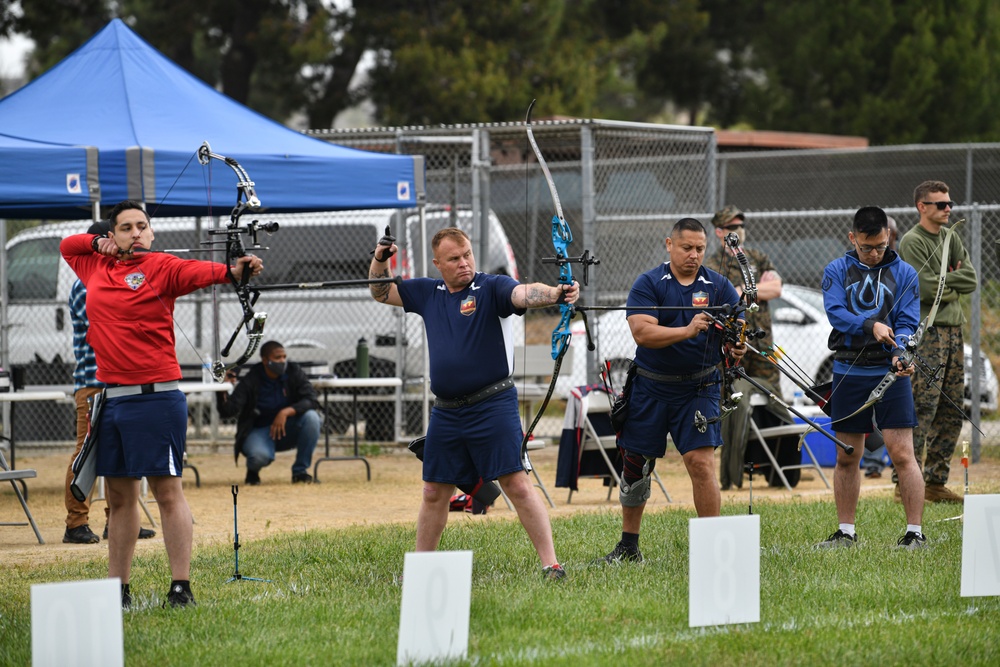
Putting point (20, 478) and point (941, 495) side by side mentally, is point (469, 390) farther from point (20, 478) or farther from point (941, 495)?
point (941, 495)

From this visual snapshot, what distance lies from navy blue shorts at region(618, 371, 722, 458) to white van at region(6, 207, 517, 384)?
6.90 m

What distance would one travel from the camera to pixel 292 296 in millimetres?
14375

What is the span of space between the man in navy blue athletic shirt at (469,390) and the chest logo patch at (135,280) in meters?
1.04

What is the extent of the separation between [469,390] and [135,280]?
1586 millimetres

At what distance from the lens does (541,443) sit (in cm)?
960

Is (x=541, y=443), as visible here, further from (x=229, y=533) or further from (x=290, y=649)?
(x=290, y=649)

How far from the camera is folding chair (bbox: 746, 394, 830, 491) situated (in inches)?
410

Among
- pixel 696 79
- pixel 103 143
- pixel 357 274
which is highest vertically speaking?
pixel 696 79

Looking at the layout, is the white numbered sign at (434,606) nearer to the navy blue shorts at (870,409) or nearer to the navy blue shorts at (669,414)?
the navy blue shorts at (669,414)

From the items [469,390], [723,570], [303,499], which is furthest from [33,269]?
[723,570]

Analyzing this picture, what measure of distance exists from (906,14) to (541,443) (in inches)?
654

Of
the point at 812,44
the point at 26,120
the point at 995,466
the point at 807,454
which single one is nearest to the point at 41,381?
the point at 26,120

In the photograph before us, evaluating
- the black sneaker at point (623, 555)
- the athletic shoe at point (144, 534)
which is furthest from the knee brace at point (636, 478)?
the athletic shoe at point (144, 534)

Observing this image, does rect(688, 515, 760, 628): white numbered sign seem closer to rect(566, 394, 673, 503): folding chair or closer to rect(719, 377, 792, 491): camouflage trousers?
rect(566, 394, 673, 503): folding chair
